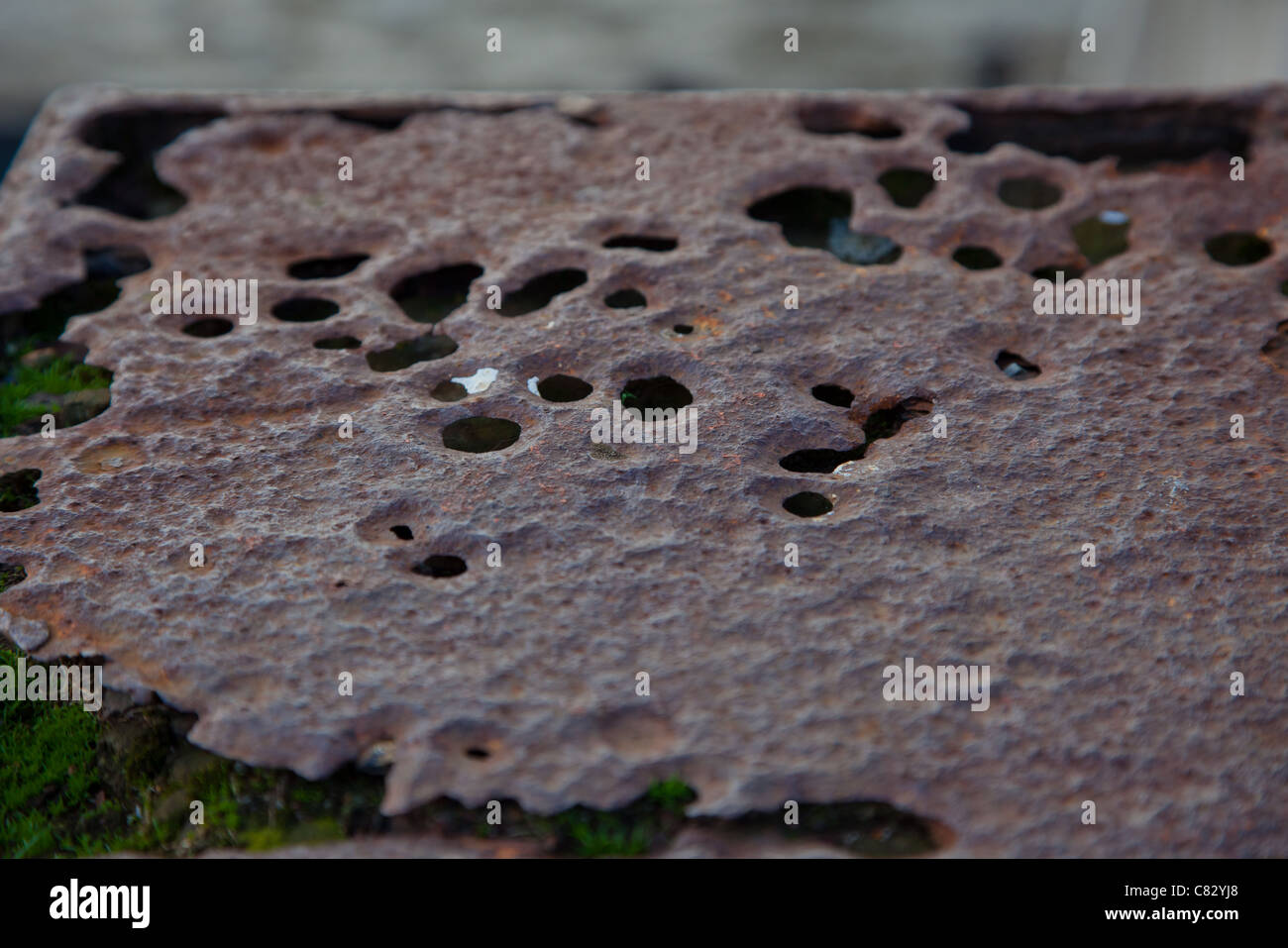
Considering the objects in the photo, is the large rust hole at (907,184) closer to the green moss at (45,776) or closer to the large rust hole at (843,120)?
the large rust hole at (843,120)

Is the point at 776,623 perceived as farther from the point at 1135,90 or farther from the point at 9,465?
the point at 1135,90

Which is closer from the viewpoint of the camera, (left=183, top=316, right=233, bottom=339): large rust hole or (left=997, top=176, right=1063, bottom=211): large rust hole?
(left=183, top=316, right=233, bottom=339): large rust hole

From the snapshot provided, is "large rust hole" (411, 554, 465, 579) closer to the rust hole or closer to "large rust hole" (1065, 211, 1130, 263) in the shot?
the rust hole

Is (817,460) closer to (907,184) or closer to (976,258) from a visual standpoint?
(976,258)

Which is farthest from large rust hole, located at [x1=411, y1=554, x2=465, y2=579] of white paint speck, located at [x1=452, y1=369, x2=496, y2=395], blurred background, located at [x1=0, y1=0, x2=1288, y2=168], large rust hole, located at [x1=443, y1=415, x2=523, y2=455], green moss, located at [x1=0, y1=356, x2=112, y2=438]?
blurred background, located at [x1=0, y1=0, x2=1288, y2=168]

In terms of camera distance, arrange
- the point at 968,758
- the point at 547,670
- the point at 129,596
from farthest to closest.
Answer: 1. the point at 129,596
2. the point at 547,670
3. the point at 968,758

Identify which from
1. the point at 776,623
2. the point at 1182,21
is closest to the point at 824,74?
the point at 1182,21

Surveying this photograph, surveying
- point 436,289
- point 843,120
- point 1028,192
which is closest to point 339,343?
point 436,289
